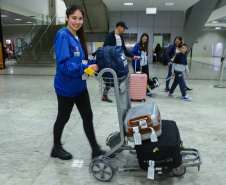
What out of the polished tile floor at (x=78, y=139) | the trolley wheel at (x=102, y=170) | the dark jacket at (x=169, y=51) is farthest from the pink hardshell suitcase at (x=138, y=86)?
the trolley wheel at (x=102, y=170)

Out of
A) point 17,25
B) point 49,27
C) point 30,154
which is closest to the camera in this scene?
point 30,154

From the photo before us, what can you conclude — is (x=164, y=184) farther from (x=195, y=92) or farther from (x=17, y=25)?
(x=17, y=25)

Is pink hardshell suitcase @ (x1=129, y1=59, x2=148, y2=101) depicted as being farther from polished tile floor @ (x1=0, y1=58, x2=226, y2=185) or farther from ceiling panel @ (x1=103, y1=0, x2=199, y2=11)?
ceiling panel @ (x1=103, y1=0, x2=199, y2=11)

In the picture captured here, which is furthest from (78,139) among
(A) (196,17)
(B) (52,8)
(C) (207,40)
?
(C) (207,40)

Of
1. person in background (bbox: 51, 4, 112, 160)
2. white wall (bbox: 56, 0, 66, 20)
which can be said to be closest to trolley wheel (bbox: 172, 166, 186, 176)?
person in background (bbox: 51, 4, 112, 160)

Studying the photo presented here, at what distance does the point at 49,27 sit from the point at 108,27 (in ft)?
13.4

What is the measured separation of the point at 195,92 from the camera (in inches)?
224

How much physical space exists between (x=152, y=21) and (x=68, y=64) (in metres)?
14.4

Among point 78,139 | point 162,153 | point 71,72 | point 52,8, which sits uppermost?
point 52,8

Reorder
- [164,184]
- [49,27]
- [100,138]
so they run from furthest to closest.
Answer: [49,27], [100,138], [164,184]

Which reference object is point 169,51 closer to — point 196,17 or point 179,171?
point 179,171

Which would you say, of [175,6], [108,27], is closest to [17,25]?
[108,27]

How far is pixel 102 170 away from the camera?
185 cm

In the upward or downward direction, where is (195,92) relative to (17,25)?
downward
